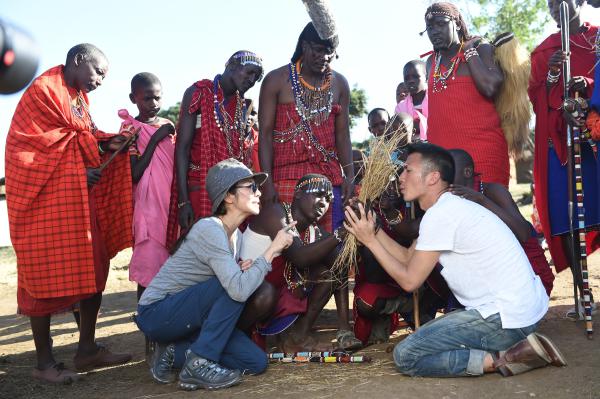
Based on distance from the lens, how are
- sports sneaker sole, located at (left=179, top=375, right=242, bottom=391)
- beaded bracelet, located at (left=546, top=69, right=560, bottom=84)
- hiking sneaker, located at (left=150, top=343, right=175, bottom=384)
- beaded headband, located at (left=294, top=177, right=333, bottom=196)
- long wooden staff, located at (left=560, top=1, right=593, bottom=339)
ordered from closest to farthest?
1. sports sneaker sole, located at (left=179, top=375, right=242, bottom=391)
2. hiking sneaker, located at (left=150, top=343, right=175, bottom=384)
3. beaded headband, located at (left=294, top=177, right=333, bottom=196)
4. long wooden staff, located at (left=560, top=1, right=593, bottom=339)
5. beaded bracelet, located at (left=546, top=69, right=560, bottom=84)

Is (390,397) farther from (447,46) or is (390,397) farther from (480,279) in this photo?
(447,46)

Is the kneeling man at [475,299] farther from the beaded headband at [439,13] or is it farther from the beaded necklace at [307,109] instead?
the beaded headband at [439,13]

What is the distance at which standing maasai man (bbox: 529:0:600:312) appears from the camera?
5082 mm

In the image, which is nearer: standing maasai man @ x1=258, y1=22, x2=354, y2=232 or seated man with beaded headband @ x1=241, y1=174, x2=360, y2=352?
seated man with beaded headband @ x1=241, y1=174, x2=360, y2=352

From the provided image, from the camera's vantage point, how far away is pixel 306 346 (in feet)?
14.7

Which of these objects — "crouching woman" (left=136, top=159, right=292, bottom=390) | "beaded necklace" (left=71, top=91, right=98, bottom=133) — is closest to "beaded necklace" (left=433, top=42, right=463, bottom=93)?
"crouching woman" (left=136, top=159, right=292, bottom=390)

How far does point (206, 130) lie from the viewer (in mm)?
4879

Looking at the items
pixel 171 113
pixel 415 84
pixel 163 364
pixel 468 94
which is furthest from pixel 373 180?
pixel 171 113

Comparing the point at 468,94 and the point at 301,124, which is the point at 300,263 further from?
the point at 468,94

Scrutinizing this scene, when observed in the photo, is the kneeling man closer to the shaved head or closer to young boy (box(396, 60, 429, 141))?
the shaved head

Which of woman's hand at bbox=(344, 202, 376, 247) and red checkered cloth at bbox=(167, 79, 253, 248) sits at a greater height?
red checkered cloth at bbox=(167, 79, 253, 248)

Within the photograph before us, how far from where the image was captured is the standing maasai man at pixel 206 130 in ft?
16.0

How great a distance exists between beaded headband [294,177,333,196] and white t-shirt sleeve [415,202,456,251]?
102 cm

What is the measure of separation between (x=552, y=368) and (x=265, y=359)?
1659mm
